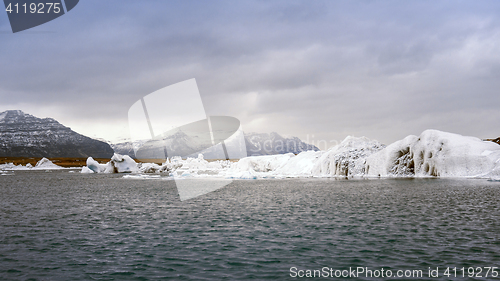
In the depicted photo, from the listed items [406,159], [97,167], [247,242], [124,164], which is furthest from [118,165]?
[247,242]

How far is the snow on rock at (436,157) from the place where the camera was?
49.4m

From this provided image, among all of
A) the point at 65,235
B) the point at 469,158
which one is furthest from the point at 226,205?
the point at 469,158

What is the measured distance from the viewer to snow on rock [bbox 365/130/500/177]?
49.4 meters

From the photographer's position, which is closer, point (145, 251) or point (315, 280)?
point (315, 280)

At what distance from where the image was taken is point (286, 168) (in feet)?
273

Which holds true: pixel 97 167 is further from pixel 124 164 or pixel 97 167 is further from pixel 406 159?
pixel 406 159

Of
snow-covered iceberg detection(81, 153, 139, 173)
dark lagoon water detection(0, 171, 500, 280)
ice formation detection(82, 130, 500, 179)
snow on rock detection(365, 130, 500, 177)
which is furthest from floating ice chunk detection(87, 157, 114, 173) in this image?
dark lagoon water detection(0, 171, 500, 280)

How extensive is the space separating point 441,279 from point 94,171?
124m

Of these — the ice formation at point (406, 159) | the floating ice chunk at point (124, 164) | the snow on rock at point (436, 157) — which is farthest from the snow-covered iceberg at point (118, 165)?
the snow on rock at point (436, 157)

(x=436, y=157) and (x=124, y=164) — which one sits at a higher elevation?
(x=436, y=157)

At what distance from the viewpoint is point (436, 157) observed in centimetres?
5338

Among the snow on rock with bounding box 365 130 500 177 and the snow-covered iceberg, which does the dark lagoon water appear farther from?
the snow-covered iceberg

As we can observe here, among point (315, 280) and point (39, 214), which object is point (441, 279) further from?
point (39, 214)

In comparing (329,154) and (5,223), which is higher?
(329,154)
